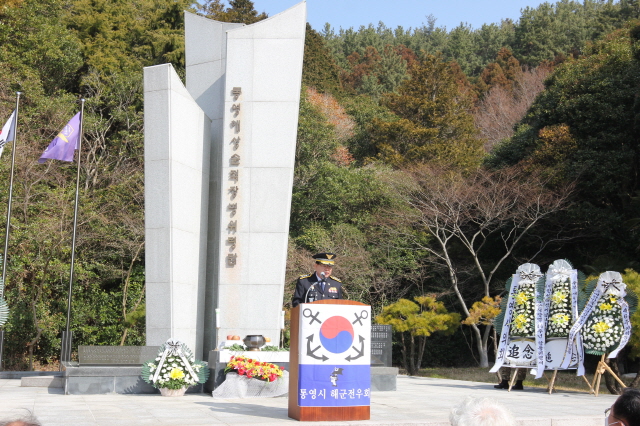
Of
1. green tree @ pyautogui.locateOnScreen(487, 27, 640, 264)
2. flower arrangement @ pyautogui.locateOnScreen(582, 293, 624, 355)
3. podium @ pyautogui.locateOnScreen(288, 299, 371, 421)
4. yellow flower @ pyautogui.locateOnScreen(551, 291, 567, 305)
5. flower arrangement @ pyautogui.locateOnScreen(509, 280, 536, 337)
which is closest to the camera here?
podium @ pyautogui.locateOnScreen(288, 299, 371, 421)

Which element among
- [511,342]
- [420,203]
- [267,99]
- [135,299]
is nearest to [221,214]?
[267,99]

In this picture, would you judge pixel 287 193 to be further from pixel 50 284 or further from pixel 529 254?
pixel 529 254

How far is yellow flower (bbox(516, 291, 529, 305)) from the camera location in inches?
379

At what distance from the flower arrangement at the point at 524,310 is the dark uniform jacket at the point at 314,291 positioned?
3902mm

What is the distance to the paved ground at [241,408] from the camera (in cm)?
568

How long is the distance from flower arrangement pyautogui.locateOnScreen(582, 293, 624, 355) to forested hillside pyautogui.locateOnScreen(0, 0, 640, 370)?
17.8 ft

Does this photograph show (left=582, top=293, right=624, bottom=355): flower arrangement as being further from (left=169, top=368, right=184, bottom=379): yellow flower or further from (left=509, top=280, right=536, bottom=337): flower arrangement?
(left=169, top=368, right=184, bottom=379): yellow flower

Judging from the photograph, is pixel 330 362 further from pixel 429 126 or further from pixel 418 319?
pixel 429 126

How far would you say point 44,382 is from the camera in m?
9.50

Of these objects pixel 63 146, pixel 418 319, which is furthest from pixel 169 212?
pixel 418 319

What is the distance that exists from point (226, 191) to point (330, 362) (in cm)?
477

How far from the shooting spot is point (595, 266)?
16266 millimetres

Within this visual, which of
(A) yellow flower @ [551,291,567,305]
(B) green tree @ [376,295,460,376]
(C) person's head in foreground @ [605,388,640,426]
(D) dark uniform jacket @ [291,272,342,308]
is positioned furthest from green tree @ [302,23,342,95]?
(C) person's head in foreground @ [605,388,640,426]

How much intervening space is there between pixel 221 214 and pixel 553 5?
127 ft
